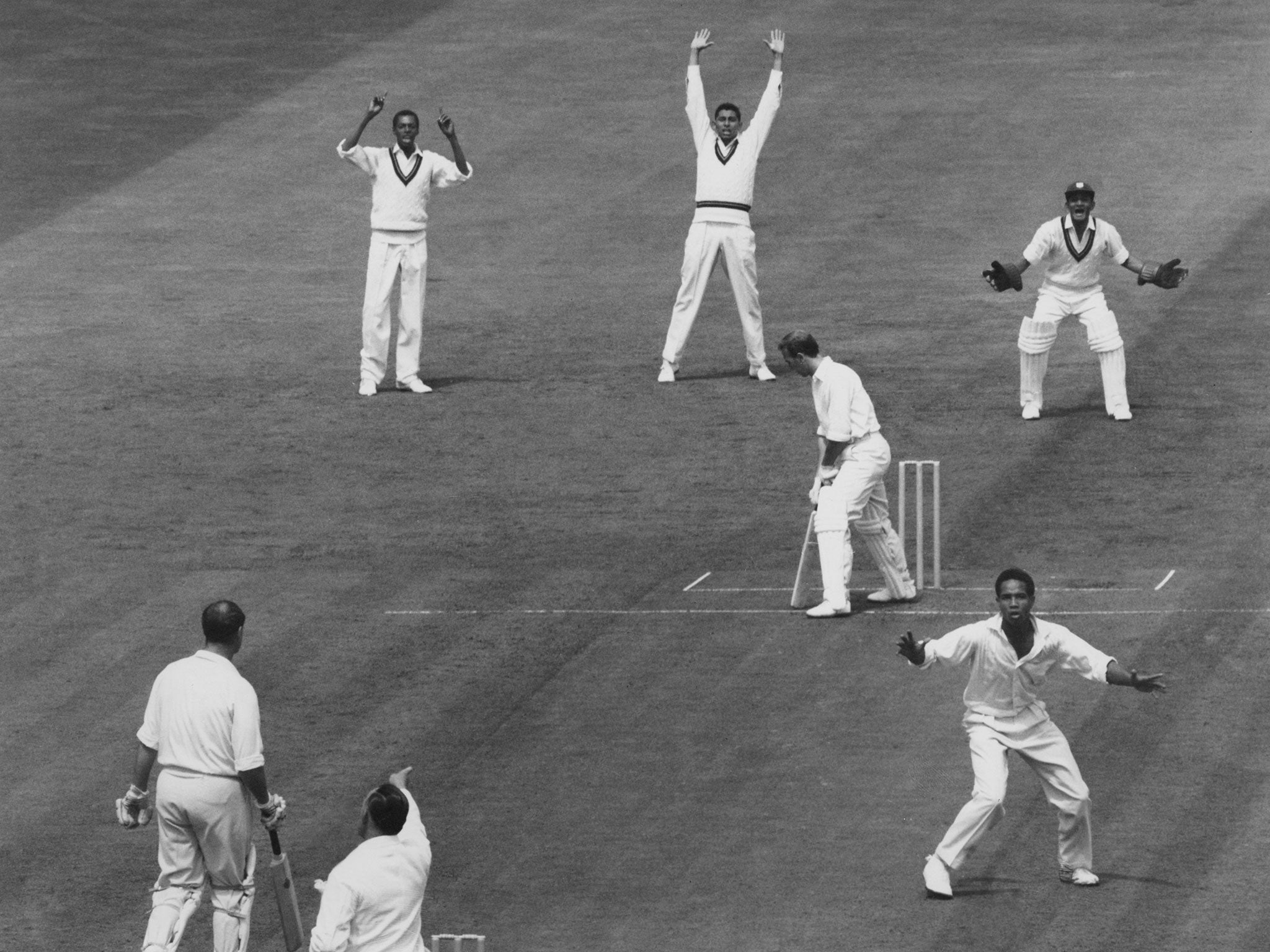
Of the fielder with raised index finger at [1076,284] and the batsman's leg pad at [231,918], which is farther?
the fielder with raised index finger at [1076,284]

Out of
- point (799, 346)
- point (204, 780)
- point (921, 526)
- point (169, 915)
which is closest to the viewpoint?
point (204, 780)

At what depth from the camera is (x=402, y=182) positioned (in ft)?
80.0

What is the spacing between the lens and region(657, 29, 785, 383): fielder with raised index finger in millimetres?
24312

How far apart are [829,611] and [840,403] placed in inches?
57.7

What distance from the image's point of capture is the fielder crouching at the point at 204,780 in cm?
1270

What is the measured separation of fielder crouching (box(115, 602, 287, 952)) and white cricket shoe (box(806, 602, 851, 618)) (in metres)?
6.45

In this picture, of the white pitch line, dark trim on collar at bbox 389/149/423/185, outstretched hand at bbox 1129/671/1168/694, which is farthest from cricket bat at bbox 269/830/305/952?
dark trim on collar at bbox 389/149/423/185

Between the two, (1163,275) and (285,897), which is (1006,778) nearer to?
(285,897)

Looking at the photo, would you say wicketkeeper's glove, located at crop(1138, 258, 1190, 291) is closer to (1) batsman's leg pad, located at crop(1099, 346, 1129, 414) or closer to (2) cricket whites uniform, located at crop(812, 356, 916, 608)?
(1) batsman's leg pad, located at crop(1099, 346, 1129, 414)

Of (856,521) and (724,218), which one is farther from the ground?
(724,218)

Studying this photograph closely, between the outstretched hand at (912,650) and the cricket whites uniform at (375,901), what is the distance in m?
3.32

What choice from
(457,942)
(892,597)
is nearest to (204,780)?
(457,942)

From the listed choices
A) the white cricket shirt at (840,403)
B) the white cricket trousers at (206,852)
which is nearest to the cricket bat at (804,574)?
the white cricket shirt at (840,403)

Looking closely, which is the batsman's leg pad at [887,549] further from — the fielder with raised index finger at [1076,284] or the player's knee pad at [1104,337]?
the player's knee pad at [1104,337]
